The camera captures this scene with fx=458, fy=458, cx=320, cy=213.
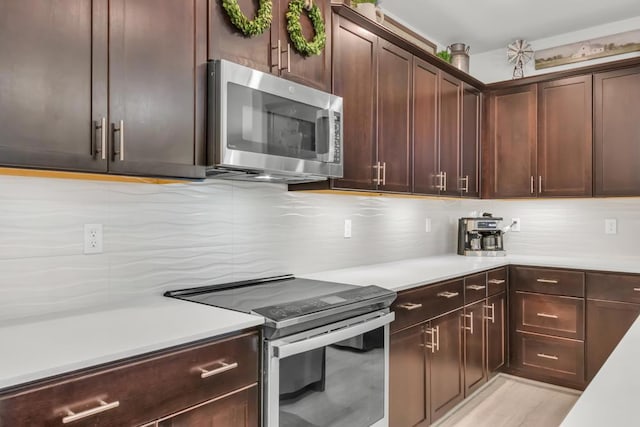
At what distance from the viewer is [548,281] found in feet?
10.7

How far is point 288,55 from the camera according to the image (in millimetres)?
2031

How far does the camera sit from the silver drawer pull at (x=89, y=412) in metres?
1.09

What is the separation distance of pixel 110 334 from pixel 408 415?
1626 millimetres

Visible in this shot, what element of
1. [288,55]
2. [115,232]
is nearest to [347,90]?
[288,55]

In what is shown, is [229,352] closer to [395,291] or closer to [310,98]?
[395,291]

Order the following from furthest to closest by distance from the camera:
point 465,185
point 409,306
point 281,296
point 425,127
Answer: point 465,185
point 425,127
point 409,306
point 281,296

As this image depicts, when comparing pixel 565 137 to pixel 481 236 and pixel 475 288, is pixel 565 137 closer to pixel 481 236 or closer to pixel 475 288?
pixel 481 236

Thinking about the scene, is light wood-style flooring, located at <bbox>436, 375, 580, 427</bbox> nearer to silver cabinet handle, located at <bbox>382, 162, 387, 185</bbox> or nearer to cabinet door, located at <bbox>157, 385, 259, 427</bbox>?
silver cabinet handle, located at <bbox>382, 162, 387, 185</bbox>

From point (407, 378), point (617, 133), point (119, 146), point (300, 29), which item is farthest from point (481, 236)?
point (119, 146)

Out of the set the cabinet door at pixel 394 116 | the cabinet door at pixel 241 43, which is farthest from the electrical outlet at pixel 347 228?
the cabinet door at pixel 241 43

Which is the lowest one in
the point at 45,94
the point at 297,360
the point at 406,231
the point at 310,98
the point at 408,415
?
the point at 408,415

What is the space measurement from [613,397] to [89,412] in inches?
45.0

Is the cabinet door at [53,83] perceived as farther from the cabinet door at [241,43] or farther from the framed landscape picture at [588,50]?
the framed landscape picture at [588,50]

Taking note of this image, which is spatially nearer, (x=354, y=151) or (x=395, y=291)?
(x=395, y=291)
